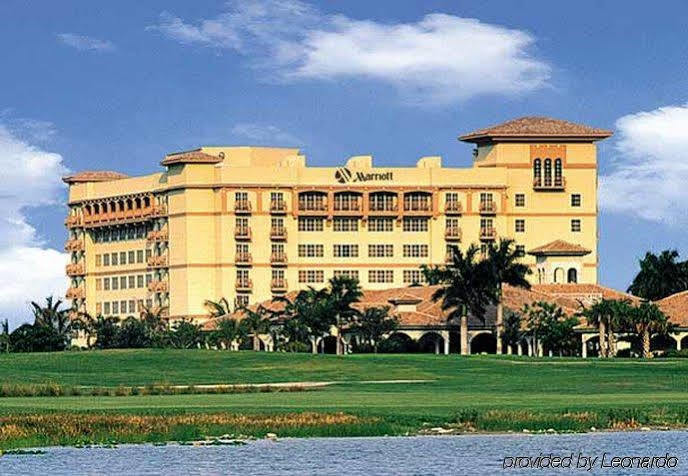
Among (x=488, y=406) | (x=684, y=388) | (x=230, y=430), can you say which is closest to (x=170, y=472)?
(x=230, y=430)

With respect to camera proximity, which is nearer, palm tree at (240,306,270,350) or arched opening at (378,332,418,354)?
arched opening at (378,332,418,354)

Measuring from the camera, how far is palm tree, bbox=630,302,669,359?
17150 cm

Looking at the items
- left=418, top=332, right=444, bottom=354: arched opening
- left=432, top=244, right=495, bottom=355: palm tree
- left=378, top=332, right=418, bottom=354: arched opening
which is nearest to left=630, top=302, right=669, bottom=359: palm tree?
left=432, top=244, right=495, bottom=355: palm tree

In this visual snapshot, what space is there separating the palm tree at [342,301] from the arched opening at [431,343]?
390 inches

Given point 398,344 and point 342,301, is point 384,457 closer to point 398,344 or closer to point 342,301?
point 342,301

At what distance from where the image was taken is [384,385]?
111812 millimetres

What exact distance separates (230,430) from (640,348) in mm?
109855

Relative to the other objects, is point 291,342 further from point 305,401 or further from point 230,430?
point 230,430

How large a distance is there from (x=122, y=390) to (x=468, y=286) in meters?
79.3

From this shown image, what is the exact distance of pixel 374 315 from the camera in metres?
181

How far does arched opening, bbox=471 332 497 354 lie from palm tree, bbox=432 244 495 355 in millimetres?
13674

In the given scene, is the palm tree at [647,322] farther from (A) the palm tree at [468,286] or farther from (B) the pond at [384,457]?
(B) the pond at [384,457]

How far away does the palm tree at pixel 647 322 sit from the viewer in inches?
6752

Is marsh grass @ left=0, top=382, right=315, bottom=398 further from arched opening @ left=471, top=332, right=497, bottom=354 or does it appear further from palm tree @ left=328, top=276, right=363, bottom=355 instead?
arched opening @ left=471, top=332, right=497, bottom=354
